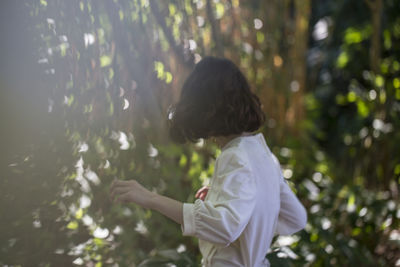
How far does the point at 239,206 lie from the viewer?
3.10ft

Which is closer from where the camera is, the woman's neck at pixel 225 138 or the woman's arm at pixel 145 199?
the woman's arm at pixel 145 199

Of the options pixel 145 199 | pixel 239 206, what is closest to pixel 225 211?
pixel 239 206

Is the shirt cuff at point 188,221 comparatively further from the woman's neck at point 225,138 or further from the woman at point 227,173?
the woman's neck at point 225,138

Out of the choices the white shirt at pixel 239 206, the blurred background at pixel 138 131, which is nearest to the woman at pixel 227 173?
the white shirt at pixel 239 206

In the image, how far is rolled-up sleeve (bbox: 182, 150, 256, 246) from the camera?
0.93 meters

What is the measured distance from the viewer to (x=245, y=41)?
3053mm

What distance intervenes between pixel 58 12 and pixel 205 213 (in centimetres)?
51

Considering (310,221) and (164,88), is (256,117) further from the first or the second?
(310,221)

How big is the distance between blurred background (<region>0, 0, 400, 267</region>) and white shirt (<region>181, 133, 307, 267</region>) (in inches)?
12.3

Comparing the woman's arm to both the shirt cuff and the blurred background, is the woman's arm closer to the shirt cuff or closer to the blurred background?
the shirt cuff

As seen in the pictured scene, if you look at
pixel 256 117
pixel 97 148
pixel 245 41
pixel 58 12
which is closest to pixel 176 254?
pixel 97 148

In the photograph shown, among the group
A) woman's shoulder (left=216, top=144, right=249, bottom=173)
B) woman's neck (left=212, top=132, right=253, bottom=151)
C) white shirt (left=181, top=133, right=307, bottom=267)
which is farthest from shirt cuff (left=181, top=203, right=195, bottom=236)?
woman's neck (left=212, top=132, right=253, bottom=151)

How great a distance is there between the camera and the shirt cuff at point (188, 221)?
944mm

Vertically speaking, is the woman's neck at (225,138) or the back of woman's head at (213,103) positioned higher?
the back of woman's head at (213,103)
